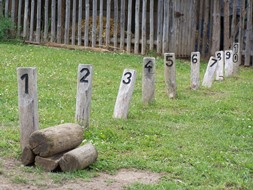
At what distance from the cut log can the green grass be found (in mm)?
335

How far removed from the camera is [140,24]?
21.1 m

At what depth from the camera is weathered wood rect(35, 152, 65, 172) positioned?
286 inches

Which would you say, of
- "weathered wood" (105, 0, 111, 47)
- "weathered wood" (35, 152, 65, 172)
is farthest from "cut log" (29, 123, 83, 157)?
"weathered wood" (105, 0, 111, 47)

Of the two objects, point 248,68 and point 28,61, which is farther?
point 248,68

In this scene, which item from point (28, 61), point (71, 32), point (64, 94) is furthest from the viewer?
point (71, 32)

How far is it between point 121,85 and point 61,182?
392 centimetres

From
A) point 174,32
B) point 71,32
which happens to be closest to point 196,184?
point 174,32

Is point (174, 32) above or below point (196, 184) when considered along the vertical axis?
above

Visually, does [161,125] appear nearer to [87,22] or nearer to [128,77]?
[128,77]

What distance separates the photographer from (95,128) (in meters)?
9.36

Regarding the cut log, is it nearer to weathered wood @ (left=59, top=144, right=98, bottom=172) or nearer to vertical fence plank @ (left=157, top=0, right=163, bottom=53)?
weathered wood @ (left=59, top=144, right=98, bottom=172)

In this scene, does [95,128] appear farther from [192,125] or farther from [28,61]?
[28,61]

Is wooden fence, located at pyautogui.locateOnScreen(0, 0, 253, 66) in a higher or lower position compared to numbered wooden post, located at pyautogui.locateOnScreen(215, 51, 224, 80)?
higher

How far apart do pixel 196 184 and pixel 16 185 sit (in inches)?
77.2
